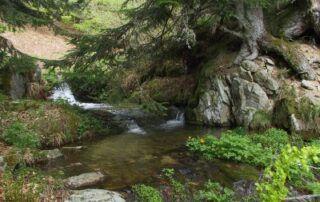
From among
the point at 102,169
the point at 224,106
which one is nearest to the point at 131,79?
the point at 224,106

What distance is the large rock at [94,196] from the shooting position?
600 centimetres

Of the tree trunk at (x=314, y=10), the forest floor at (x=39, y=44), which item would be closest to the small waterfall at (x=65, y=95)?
the forest floor at (x=39, y=44)

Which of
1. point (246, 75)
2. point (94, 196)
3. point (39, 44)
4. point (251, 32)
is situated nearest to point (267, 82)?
point (246, 75)

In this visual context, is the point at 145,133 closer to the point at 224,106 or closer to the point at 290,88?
the point at 224,106

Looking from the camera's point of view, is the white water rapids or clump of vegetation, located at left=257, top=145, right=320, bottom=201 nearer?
clump of vegetation, located at left=257, top=145, right=320, bottom=201

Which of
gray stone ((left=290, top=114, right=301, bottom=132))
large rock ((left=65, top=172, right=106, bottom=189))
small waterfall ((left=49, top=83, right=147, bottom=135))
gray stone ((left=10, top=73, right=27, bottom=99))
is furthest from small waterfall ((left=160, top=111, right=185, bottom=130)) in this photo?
gray stone ((left=10, top=73, right=27, bottom=99))

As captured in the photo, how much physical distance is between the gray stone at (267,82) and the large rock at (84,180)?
6.09 meters

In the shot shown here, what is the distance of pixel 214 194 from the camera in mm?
6293

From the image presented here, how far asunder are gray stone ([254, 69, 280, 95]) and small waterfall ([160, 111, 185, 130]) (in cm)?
260

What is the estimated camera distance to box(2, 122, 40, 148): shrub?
8.08 meters

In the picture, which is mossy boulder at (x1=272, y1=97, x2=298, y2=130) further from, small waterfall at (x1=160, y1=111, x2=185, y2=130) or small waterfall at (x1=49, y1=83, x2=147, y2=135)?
small waterfall at (x1=49, y1=83, x2=147, y2=135)

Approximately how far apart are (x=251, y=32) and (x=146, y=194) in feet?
24.4

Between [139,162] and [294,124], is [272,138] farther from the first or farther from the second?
[139,162]

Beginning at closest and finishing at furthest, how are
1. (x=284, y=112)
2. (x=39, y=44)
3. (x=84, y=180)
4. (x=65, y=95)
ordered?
(x=84, y=180) → (x=284, y=112) → (x=65, y=95) → (x=39, y=44)
